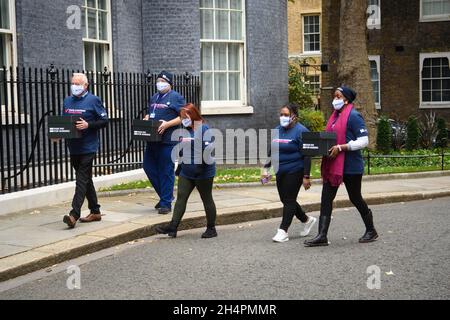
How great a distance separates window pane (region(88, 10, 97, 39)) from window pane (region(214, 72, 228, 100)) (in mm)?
3532

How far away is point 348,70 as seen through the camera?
62.0 feet

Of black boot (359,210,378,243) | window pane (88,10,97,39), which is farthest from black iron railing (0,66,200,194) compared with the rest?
black boot (359,210,378,243)

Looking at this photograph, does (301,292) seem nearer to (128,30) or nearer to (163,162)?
(163,162)

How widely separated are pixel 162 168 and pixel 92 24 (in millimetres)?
5752

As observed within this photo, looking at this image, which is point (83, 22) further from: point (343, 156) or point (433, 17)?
point (433, 17)

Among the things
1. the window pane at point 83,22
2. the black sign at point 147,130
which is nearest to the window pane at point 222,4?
the window pane at point 83,22

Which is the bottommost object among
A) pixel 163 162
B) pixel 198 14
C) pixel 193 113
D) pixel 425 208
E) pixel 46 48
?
pixel 425 208

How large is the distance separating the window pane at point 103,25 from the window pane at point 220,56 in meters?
3.03

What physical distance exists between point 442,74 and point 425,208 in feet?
66.9

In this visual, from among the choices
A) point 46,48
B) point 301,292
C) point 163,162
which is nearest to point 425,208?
point 163,162

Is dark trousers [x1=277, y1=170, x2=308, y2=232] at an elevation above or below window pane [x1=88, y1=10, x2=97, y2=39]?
below

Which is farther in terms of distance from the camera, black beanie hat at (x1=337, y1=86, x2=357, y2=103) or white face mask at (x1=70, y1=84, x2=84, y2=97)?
white face mask at (x1=70, y1=84, x2=84, y2=97)

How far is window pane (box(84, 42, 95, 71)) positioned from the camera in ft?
48.5

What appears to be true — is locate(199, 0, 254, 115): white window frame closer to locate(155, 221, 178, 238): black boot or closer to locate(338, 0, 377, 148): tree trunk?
locate(338, 0, 377, 148): tree trunk
